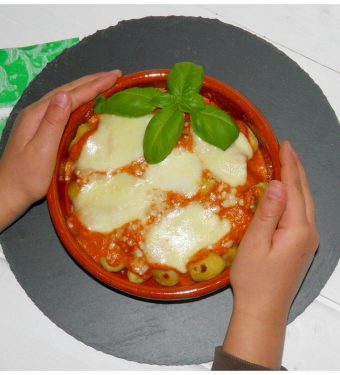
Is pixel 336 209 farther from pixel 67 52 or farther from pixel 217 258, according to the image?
pixel 67 52

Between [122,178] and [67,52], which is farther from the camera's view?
[67,52]

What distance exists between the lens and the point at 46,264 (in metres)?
1.38

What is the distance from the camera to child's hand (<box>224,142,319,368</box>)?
122cm

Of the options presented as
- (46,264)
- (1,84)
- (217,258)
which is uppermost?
(1,84)

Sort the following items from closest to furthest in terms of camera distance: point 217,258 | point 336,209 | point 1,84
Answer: point 217,258
point 336,209
point 1,84

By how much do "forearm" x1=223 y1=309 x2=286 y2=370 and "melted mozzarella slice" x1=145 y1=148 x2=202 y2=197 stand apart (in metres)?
0.27

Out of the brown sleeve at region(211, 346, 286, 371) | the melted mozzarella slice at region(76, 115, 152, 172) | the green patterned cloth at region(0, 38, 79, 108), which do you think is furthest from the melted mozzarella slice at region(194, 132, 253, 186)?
the green patterned cloth at region(0, 38, 79, 108)

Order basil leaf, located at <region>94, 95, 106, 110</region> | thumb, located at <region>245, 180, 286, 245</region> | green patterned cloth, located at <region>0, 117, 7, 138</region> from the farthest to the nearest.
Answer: green patterned cloth, located at <region>0, 117, 7, 138</region>, basil leaf, located at <region>94, 95, 106, 110</region>, thumb, located at <region>245, 180, 286, 245</region>

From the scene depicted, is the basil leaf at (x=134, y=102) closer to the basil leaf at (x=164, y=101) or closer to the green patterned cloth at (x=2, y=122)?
the basil leaf at (x=164, y=101)

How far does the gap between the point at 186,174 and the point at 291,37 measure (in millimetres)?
506

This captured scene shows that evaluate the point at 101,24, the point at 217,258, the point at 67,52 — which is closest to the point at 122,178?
the point at 217,258

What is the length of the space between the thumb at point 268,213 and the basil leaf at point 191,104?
20cm

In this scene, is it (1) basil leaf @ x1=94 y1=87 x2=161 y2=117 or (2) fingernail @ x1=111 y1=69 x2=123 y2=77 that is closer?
(1) basil leaf @ x1=94 y1=87 x2=161 y2=117

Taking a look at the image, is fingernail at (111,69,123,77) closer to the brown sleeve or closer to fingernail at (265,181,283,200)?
fingernail at (265,181,283,200)
